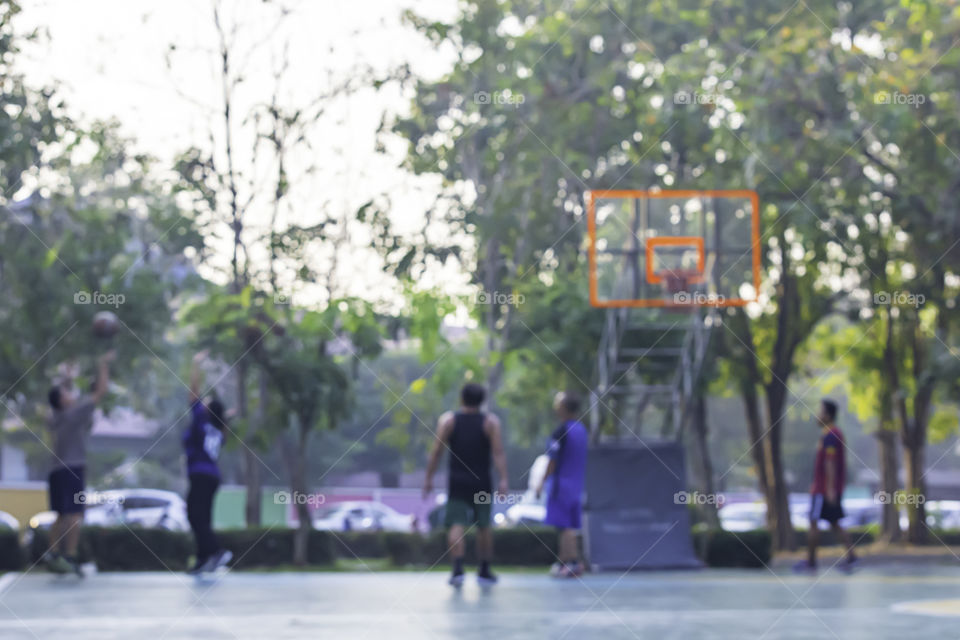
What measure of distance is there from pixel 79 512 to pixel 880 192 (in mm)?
10459

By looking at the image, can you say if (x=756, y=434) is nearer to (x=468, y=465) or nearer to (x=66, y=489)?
(x=468, y=465)

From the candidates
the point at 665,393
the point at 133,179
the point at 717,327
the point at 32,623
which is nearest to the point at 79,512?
the point at 32,623

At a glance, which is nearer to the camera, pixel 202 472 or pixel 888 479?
pixel 202 472

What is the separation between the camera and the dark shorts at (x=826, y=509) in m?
14.0

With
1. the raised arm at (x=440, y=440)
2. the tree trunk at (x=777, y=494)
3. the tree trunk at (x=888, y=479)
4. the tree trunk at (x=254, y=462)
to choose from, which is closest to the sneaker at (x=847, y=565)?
the raised arm at (x=440, y=440)

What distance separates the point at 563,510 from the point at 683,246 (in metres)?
5.61

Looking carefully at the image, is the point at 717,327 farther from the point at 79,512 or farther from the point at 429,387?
the point at 79,512

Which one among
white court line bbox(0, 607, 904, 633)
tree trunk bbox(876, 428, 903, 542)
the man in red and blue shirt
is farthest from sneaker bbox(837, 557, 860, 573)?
tree trunk bbox(876, 428, 903, 542)
